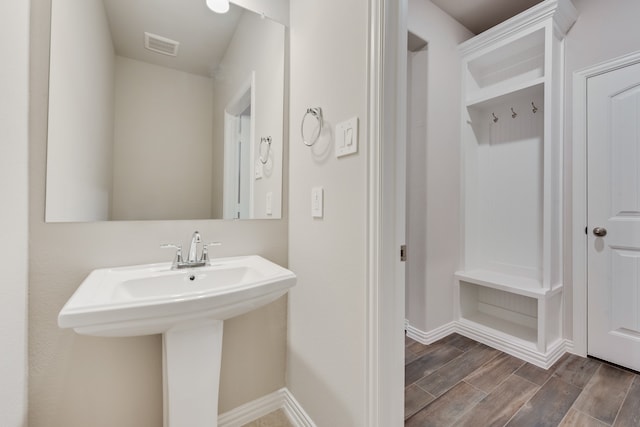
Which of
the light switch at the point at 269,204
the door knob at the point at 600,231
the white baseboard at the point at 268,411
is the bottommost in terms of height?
the white baseboard at the point at 268,411

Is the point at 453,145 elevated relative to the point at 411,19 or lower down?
lower down

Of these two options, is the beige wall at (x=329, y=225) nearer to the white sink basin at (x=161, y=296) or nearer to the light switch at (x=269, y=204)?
the light switch at (x=269, y=204)

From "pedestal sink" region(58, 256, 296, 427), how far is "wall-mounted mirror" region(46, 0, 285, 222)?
287 mm

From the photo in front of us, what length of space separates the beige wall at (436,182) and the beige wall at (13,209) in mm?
2211

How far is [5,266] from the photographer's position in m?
0.79

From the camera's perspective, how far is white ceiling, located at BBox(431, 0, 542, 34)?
2.18 m

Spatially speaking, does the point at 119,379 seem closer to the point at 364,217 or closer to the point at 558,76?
the point at 364,217

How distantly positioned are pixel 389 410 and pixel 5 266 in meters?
1.25

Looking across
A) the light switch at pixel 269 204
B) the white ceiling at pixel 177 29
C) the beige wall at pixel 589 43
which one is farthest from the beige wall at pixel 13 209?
the beige wall at pixel 589 43

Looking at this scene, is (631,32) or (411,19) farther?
(411,19)

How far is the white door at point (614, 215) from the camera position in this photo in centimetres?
175

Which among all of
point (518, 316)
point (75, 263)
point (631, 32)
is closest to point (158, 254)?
point (75, 263)

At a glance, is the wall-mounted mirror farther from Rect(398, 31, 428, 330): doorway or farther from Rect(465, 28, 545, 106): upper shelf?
Rect(465, 28, 545, 106): upper shelf

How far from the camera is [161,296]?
748mm
